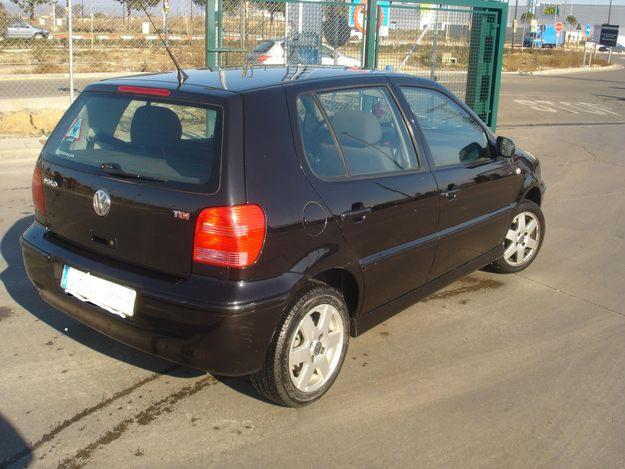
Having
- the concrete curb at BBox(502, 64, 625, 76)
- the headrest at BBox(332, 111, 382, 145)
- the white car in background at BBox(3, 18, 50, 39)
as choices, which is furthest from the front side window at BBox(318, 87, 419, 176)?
the concrete curb at BBox(502, 64, 625, 76)

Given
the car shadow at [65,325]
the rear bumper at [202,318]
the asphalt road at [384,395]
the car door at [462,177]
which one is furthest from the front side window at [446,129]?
the car shadow at [65,325]

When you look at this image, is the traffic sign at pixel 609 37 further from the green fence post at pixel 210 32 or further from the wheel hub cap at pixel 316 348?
the wheel hub cap at pixel 316 348

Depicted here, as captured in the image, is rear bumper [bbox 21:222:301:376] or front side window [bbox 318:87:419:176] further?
front side window [bbox 318:87:419:176]

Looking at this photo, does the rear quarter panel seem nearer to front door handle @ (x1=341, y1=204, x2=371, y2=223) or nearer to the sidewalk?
front door handle @ (x1=341, y1=204, x2=371, y2=223)

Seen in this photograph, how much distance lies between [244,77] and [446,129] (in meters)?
1.62

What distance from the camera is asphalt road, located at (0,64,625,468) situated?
10.1ft

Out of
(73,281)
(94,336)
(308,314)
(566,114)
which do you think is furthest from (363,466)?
(566,114)

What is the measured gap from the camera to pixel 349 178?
3.55 m

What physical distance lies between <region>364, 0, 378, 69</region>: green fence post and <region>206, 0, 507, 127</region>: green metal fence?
0.05ft

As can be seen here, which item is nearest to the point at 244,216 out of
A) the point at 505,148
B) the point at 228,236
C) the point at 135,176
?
the point at 228,236

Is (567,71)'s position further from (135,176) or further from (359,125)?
(135,176)

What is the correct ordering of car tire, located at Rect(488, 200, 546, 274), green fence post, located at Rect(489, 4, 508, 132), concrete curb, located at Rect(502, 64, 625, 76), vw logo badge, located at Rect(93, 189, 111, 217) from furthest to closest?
concrete curb, located at Rect(502, 64, 625, 76), green fence post, located at Rect(489, 4, 508, 132), car tire, located at Rect(488, 200, 546, 274), vw logo badge, located at Rect(93, 189, 111, 217)

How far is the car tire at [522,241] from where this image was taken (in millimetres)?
5402

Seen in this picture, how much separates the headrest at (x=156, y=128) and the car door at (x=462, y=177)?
1.52m
